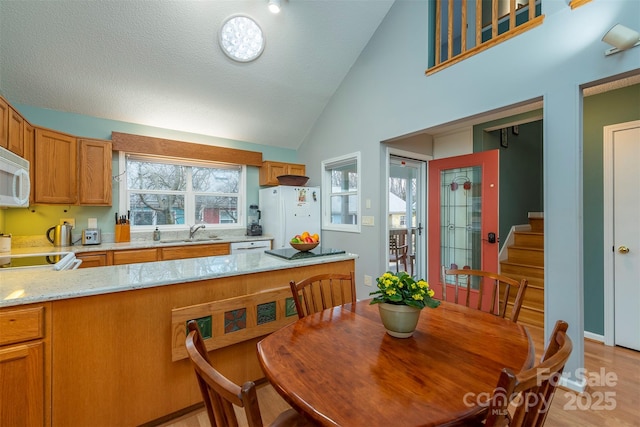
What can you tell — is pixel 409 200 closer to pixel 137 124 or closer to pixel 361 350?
pixel 361 350

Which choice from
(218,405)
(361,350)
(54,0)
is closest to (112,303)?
(218,405)

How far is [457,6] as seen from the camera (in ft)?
12.0

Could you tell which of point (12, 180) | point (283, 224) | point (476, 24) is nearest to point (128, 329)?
point (12, 180)

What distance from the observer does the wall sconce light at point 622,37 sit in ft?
5.39

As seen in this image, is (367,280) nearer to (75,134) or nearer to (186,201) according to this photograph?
(186,201)

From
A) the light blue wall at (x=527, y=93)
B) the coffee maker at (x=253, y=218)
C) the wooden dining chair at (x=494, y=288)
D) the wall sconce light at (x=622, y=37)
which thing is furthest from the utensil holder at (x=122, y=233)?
the wall sconce light at (x=622, y=37)

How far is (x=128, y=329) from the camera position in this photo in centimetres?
151

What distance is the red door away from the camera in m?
3.20

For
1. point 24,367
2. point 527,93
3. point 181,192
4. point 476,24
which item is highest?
point 476,24

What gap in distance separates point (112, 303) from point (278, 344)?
40.1 inches

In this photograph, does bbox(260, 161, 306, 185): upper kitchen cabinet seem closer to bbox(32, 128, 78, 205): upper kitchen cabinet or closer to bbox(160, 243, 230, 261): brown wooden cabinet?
bbox(160, 243, 230, 261): brown wooden cabinet

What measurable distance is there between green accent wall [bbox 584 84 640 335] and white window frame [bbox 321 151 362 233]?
93.4 inches

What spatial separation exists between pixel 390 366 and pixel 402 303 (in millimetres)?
270

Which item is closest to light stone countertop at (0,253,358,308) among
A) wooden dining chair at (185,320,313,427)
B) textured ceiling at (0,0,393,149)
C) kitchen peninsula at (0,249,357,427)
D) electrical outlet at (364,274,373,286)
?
kitchen peninsula at (0,249,357,427)
